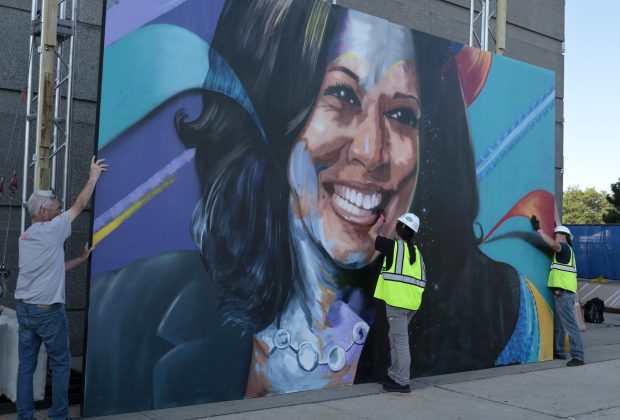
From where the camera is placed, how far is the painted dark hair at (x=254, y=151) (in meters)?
6.33

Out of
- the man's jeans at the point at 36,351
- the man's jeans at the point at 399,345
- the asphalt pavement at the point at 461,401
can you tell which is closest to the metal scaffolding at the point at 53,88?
the man's jeans at the point at 36,351

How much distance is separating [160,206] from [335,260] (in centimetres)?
205

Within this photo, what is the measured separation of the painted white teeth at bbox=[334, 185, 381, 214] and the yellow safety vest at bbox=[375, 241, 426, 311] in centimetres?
56

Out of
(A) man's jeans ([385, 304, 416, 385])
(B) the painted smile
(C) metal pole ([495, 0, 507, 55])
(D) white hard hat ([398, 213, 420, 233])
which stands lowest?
(A) man's jeans ([385, 304, 416, 385])

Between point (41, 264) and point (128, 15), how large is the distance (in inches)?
87.3

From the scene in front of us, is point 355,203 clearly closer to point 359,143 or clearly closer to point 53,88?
point 359,143

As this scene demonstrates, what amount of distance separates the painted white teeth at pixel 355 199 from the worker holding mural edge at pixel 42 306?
2839 mm

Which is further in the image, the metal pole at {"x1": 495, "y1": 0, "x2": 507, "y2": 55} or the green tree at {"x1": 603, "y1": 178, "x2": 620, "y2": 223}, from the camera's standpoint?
the green tree at {"x1": 603, "y1": 178, "x2": 620, "y2": 223}

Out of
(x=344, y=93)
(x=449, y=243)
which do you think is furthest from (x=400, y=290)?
(x=344, y=93)

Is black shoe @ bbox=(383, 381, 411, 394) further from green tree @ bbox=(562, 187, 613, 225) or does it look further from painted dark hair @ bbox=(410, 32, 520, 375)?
green tree @ bbox=(562, 187, 613, 225)

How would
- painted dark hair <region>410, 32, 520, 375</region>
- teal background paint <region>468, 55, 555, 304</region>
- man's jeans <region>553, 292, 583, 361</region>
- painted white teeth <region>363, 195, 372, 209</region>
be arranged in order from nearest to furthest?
painted white teeth <region>363, 195, 372, 209</region> → painted dark hair <region>410, 32, 520, 375</region> → teal background paint <region>468, 55, 555, 304</region> → man's jeans <region>553, 292, 583, 361</region>

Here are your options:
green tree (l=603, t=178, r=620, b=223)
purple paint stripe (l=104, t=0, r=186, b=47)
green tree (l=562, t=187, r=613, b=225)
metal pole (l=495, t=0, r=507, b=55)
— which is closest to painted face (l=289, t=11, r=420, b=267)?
purple paint stripe (l=104, t=0, r=186, b=47)

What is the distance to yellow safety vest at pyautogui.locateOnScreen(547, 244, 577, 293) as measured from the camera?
9.02 metres

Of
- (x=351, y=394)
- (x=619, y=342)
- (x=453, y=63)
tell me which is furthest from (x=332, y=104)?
(x=619, y=342)
